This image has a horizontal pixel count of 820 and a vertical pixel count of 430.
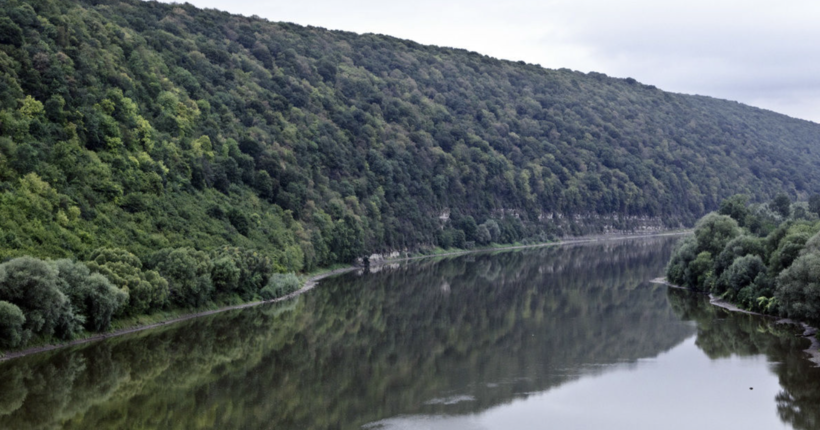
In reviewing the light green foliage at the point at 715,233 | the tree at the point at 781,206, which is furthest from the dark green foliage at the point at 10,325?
the tree at the point at 781,206

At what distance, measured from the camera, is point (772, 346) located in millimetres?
53312

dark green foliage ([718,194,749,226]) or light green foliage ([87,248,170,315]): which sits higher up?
dark green foliage ([718,194,749,226])

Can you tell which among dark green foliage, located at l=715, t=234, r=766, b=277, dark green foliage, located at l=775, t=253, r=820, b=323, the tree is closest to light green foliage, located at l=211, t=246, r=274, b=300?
dark green foliage, located at l=715, t=234, r=766, b=277

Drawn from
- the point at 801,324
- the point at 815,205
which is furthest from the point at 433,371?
the point at 815,205

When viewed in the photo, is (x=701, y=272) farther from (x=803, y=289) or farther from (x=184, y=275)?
(x=184, y=275)

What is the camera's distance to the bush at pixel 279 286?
253 feet

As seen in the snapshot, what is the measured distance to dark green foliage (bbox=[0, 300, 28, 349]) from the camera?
45.2m

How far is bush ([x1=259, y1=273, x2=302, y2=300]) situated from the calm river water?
10.8ft

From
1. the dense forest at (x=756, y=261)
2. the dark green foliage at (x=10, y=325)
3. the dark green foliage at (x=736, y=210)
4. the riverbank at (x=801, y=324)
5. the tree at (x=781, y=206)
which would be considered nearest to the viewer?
the dark green foliage at (x=10, y=325)

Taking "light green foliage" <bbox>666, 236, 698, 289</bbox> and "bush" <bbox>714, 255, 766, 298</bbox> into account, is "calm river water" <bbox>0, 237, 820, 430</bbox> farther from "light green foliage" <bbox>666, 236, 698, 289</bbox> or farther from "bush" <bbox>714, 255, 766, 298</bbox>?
"light green foliage" <bbox>666, 236, 698, 289</bbox>

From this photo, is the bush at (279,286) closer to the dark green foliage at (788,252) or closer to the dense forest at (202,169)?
the dense forest at (202,169)

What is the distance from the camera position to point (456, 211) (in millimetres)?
158250

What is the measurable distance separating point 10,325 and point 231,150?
2300 inches

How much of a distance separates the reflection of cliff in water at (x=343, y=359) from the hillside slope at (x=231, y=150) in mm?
11122
